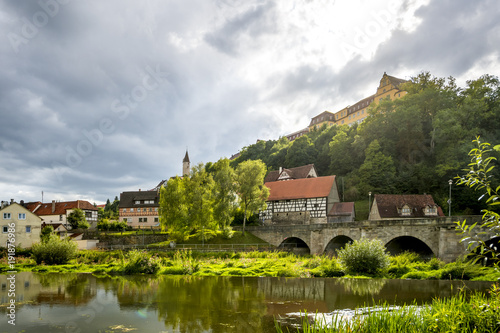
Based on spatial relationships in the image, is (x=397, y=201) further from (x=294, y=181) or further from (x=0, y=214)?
(x=0, y=214)

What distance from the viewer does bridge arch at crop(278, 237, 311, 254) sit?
1500 inches

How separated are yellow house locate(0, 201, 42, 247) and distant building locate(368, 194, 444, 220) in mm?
39757

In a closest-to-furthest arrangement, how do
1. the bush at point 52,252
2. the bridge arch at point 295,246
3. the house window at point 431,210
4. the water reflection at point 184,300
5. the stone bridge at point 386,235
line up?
the water reflection at point 184,300 → the bush at point 52,252 → the stone bridge at point 386,235 → the bridge arch at point 295,246 → the house window at point 431,210

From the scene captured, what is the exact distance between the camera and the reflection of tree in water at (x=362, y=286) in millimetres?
13606

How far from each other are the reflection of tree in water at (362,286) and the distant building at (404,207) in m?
25.3

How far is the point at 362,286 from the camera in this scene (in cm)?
1520

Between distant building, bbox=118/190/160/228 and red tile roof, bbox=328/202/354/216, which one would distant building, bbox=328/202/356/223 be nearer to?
red tile roof, bbox=328/202/354/216

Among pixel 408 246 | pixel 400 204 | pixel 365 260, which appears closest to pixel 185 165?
pixel 400 204

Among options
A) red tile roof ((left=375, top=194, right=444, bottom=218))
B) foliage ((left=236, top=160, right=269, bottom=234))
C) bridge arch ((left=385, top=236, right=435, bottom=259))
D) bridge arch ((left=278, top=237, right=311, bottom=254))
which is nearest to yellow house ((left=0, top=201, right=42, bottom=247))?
foliage ((left=236, top=160, right=269, bottom=234))

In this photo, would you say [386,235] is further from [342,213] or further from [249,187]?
[249,187]

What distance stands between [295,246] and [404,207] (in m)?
14.6

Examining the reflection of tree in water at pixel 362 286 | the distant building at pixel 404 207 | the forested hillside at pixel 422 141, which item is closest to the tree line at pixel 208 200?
the distant building at pixel 404 207

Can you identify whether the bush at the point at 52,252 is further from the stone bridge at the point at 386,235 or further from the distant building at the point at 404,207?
the distant building at the point at 404,207

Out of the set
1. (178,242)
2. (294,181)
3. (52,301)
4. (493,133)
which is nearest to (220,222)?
(178,242)
